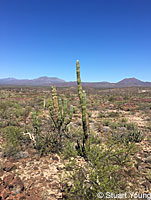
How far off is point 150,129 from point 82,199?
252 inches

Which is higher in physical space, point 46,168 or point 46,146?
point 46,146

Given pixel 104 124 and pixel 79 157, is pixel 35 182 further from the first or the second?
pixel 104 124

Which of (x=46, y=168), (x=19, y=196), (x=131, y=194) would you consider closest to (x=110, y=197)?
(x=131, y=194)

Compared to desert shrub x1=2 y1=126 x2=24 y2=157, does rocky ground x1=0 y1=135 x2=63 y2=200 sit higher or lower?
lower

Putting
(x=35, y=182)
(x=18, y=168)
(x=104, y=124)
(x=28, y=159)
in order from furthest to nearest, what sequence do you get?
(x=104, y=124) → (x=28, y=159) → (x=18, y=168) → (x=35, y=182)

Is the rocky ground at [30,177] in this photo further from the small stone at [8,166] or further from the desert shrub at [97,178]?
the desert shrub at [97,178]

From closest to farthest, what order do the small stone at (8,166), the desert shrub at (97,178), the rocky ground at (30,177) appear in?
the desert shrub at (97,178) < the rocky ground at (30,177) < the small stone at (8,166)

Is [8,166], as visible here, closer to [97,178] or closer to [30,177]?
[30,177]

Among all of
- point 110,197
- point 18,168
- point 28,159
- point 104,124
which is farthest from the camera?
point 104,124

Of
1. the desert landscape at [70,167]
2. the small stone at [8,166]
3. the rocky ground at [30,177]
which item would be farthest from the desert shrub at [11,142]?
the small stone at [8,166]

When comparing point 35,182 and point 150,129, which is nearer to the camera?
point 35,182

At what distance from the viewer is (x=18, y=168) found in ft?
13.8

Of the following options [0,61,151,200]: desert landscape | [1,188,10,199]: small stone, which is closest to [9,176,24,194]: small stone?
[0,61,151,200]: desert landscape

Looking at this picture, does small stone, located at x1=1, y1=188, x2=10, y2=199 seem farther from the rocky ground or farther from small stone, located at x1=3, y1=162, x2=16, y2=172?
small stone, located at x1=3, y1=162, x2=16, y2=172
